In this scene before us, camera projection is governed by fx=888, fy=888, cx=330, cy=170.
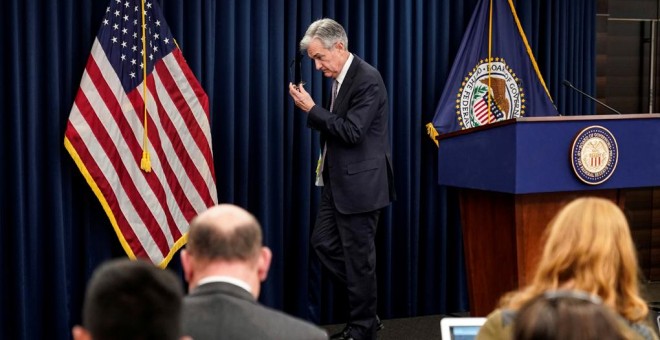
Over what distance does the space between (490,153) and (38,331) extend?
243 centimetres

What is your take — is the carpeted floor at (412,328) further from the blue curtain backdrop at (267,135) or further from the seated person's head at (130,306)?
the seated person's head at (130,306)

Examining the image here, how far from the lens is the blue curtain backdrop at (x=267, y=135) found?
4.41m

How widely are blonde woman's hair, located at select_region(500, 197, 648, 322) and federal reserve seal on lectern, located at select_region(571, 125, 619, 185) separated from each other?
1904 millimetres

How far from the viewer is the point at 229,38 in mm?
4879

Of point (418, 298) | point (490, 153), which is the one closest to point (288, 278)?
point (418, 298)

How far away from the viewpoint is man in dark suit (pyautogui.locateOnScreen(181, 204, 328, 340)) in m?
1.75

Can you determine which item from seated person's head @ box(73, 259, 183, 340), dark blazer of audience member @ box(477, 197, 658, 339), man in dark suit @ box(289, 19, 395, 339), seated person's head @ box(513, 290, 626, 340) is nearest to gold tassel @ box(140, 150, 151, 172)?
man in dark suit @ box(289, 19, 395, 339)

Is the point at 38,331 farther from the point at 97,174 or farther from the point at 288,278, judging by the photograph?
the point at 288,278

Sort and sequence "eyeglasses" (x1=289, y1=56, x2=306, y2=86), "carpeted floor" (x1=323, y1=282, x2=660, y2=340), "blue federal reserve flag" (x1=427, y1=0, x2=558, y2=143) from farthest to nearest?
1. "blue federal reserve flag" (x1=427, y1=0, x2=558, y2=143)
2. "eyeglasses" (x1=289, y1=56, x2=306, y2=86)
3. "carpeted floor" (x1=323, y1=282, x2=660, y2=340)

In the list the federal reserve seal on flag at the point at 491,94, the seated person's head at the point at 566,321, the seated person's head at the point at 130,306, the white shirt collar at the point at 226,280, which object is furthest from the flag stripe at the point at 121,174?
the seated person's head at the point at 566,321

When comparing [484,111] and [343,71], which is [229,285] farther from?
[484,111]

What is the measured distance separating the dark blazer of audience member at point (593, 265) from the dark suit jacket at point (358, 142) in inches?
91.5

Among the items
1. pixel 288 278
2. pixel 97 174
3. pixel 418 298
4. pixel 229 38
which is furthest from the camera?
pixel 418 298

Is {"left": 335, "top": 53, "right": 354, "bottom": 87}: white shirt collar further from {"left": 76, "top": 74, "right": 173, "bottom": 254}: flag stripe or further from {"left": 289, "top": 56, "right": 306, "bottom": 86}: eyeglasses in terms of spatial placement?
{"left": 76, "top": 74, "right": 173, "bottom": 254}: flag stripe
